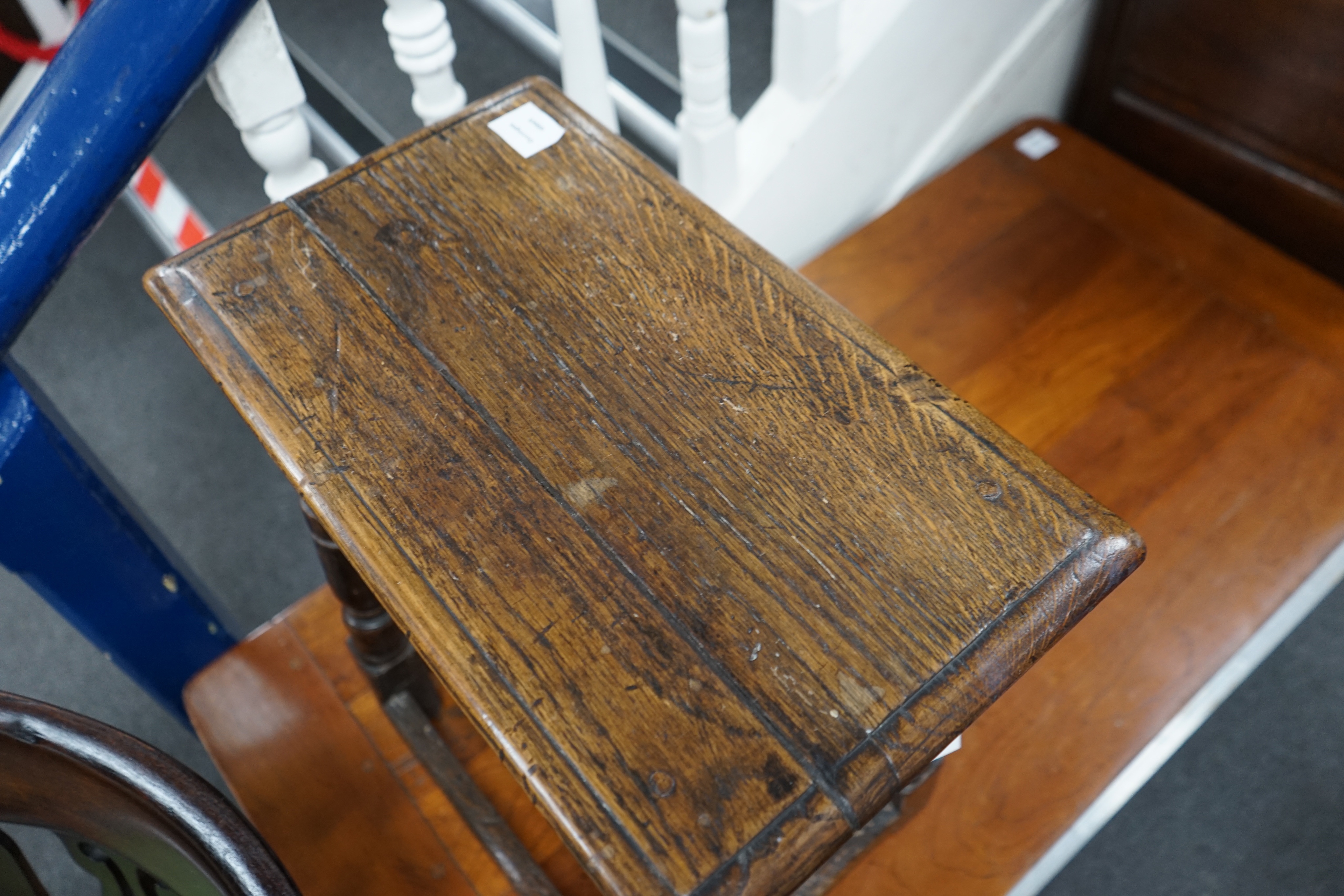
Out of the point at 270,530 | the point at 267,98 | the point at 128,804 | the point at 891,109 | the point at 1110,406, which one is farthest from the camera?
the point at 270,530

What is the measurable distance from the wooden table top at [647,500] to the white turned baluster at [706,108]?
1.48ft

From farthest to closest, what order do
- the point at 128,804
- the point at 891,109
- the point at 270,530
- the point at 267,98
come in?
the point at 270,530, the point at 891,109, the point at 267,98, the point at 128,804

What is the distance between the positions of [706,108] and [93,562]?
3.02ft

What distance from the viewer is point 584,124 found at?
2.68 feet

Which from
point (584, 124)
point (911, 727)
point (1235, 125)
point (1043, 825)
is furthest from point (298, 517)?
point (1235, 125)

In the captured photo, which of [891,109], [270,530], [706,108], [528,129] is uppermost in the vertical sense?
[528,129]

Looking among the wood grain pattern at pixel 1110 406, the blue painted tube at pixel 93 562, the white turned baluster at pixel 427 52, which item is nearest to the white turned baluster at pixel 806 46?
the wood grain pattern at pixel 1110 406

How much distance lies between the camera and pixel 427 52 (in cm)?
102

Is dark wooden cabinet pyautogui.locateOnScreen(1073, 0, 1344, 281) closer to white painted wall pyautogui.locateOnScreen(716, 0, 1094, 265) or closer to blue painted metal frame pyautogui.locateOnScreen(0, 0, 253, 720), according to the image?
white painted wall pyautogui.locateOnScreen(716, 0, 1094, 265)

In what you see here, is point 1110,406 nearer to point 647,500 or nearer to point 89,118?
point 647,500

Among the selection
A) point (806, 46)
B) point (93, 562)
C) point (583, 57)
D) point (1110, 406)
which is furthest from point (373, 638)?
point (1110, 406)

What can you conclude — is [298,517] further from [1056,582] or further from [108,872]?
[1056,582]

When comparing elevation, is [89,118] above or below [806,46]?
above

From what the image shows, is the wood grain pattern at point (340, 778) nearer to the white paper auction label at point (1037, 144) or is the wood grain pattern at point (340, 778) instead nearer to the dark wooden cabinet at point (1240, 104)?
the white paper auction label at point (1037, 144)
